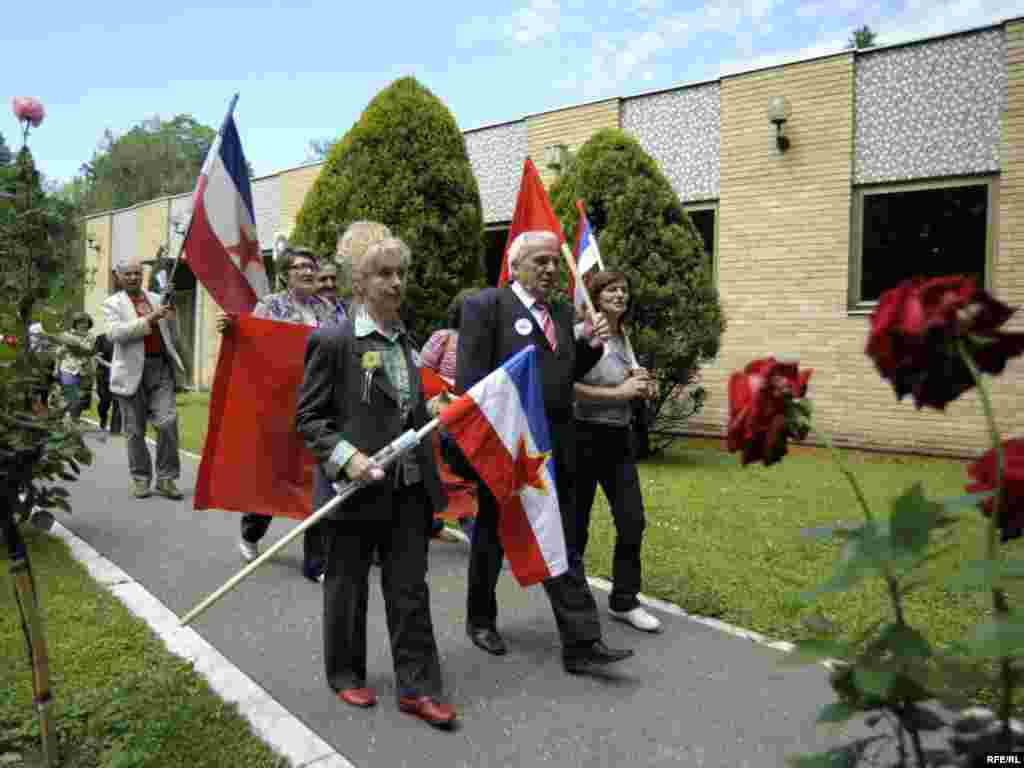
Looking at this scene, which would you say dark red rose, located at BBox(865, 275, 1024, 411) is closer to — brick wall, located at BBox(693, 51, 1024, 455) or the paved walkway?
the paved walkway

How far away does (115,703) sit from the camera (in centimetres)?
342

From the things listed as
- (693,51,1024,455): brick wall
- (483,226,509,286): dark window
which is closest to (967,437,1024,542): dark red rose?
(693,51,1024,455): brick wall

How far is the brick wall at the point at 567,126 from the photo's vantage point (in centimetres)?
1407

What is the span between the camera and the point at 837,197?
1163cm

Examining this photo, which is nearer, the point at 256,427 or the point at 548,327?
the point at 548,327

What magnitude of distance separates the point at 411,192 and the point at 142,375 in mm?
4418

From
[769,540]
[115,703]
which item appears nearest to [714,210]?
[769,540]

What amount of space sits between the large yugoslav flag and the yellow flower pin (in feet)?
5.82

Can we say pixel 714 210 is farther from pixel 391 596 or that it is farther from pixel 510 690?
pixel 391 596

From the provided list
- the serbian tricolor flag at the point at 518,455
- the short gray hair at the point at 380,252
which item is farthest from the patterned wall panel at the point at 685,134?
the short gray hair at the point at 380,252

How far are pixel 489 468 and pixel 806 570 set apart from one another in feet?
9.31

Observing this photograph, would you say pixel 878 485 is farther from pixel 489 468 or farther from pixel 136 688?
pixel 136 688

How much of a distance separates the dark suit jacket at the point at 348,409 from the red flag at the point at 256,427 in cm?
167

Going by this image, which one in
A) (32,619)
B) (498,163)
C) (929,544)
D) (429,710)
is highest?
(498,163)
